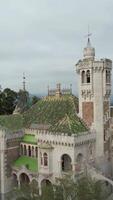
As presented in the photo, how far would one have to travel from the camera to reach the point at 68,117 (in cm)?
5162

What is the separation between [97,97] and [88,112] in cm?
277

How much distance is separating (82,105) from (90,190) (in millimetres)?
18435

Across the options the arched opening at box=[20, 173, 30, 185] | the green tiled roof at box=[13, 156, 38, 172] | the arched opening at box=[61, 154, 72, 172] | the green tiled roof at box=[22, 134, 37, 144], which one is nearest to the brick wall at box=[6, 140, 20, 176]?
the green tiled roof at box=[13, 156, 38, 172]

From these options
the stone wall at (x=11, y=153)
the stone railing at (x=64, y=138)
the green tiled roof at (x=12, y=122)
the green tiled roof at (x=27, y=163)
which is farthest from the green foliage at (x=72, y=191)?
the green tiled roof at (x=12, y=122)

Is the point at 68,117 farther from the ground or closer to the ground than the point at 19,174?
farther from the ground

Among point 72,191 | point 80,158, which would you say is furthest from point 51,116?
point 72,191

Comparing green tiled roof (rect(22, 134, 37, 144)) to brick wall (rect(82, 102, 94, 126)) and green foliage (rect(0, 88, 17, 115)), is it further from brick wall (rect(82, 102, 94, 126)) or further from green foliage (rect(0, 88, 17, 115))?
green foliage (rect(0, 88, 17, 115))

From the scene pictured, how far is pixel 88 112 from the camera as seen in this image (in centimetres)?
5403

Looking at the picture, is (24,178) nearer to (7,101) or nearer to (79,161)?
(79,161)

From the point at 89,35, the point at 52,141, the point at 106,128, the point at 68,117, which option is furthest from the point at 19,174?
the point at 89,35

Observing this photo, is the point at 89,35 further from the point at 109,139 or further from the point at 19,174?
the point at 19,174

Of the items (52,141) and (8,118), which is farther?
(8,118)

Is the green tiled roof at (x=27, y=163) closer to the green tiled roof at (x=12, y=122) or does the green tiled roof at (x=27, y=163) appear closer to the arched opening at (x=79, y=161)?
the green tiled roof at (x=12, y=122)

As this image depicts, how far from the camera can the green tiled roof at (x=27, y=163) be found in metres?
53.0
